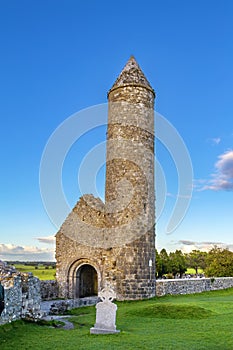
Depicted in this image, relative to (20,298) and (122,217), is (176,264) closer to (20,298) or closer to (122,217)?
(122,217)

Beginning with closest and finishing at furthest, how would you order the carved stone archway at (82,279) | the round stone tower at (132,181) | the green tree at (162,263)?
the round stone tower at (132,181)
the carved stone archway at (82,279)
the green tree at (162,263)

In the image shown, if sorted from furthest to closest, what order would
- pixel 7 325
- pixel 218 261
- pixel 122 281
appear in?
pixel 218 261
pixel 122 281
pixel 7 325

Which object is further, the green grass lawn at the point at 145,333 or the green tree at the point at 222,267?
the green tree at the point at 222,267

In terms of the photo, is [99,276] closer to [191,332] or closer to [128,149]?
[128,149]

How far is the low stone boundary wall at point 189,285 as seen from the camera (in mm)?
25828

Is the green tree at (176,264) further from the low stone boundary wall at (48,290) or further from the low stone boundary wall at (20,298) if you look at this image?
the low stone boundary wall at (20,298)

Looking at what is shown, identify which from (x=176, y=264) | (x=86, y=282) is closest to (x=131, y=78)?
(x=86, y=282)

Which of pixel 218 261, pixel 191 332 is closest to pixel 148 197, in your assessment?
pixel 191 332

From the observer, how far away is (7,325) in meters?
12.6

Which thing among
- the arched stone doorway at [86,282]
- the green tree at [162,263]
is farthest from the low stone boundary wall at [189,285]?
the green tree at [162,263]

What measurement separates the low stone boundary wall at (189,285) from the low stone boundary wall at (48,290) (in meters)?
6.19

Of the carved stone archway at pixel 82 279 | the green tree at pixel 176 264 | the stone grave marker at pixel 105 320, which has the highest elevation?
the green tree at pixel 176 264

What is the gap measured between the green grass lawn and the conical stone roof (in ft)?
45.4

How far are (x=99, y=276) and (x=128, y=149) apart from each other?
7.62m
